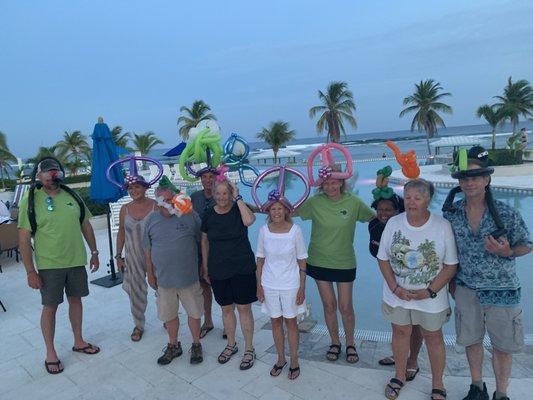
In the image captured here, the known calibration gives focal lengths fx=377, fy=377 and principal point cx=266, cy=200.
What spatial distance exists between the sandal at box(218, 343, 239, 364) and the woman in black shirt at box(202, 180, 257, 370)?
188 millimetres

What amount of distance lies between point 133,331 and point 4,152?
70.2 feet

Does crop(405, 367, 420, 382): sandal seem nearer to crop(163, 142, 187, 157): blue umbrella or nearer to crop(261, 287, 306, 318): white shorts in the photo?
crop(261, 287, 306, 318): white shorts

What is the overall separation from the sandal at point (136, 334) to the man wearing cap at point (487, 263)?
2958 millimetres

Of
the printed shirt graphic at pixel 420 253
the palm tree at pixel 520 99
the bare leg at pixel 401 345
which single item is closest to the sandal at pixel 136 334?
the bare leg at pixel 401 345

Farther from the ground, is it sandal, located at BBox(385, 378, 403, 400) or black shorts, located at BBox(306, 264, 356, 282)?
black shorts, located at BBox(306, 264, 356, 282)

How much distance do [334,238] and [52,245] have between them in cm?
240

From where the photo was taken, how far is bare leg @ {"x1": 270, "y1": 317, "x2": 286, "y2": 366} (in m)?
3.03

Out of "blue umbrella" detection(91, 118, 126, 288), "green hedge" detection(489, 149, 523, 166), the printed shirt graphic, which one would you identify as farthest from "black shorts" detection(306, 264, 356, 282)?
"green hedge" detection(489, 149, 523, 166)

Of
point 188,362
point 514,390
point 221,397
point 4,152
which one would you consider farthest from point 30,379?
point 4,152

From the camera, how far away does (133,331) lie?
3939mm

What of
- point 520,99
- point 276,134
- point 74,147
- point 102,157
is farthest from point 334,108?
point 102,157

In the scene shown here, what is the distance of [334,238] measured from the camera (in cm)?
302

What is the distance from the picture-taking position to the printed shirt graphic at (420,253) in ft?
7.89

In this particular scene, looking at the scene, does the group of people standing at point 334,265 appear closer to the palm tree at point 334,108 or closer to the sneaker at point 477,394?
the sneaker at point 477,394
